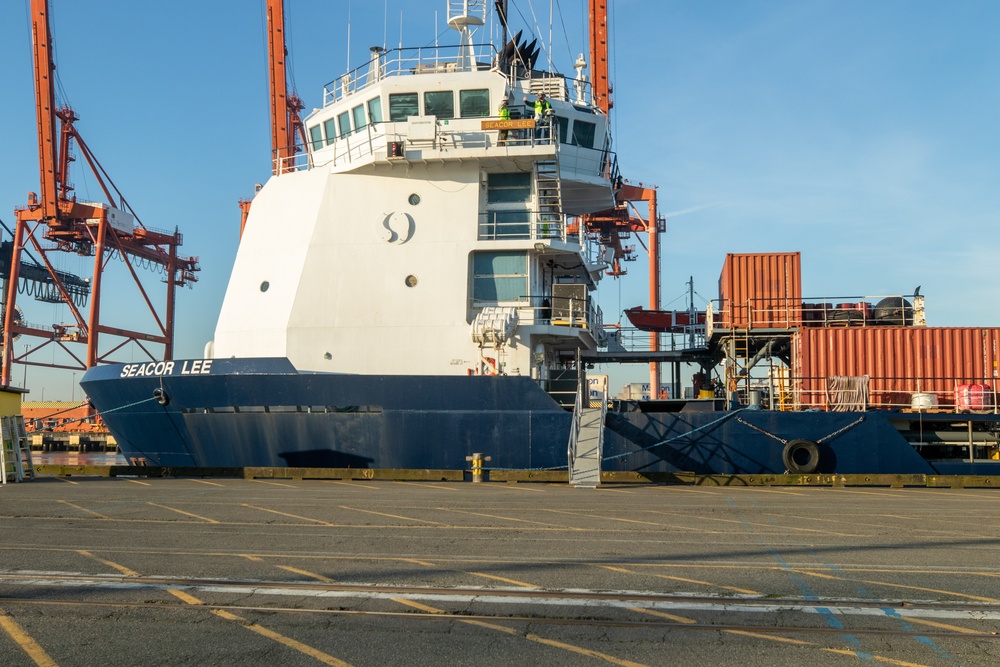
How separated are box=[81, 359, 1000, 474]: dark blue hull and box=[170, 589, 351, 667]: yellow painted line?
11.0 meters

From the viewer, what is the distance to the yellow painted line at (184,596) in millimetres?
6879

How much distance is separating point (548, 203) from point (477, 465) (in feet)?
22.2

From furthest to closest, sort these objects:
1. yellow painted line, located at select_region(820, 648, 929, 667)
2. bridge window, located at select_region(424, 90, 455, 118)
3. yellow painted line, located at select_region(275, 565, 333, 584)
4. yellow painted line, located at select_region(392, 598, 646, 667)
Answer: bridge window, located at select_region(424, 90, 455, 118), yellow painted line, located at select_region(275, 565, 333, 584), yellow painted line, located at select_region(392, 598, 646, 667), yellow painted line, located at select_region(820, 648, 929, 667)

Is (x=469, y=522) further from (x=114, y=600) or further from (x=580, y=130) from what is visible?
(x=580, y=130)

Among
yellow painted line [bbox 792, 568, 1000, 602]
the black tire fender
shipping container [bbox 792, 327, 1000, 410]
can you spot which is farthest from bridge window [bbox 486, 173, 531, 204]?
yellow painted line [bbox 792, 568, 1000, 602]

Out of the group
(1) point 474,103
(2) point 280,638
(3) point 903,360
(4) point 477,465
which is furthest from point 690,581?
(1) point 474,103

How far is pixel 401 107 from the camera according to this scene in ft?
68.2

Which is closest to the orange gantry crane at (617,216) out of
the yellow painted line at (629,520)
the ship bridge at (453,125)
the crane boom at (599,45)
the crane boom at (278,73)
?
the crane boom at (599,45)

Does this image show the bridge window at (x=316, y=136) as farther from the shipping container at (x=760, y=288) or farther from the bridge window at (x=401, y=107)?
Answer: the shipping container at (x=760, y=288)

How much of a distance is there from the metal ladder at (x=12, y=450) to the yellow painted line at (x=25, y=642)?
12.5 metres

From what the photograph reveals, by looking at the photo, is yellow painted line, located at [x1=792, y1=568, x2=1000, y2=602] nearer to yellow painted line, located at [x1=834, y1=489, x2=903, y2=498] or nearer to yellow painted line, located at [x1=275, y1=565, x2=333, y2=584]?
yellow painted line, located at [x1=275, y1=565, x2=333, y2=584]

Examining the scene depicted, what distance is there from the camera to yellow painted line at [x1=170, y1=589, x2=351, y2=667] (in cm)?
548

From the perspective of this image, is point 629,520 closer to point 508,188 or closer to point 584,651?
point 584,651

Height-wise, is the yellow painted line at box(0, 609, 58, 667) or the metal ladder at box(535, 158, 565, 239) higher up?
the metal ladder at box(535, 158, 565, 239)
